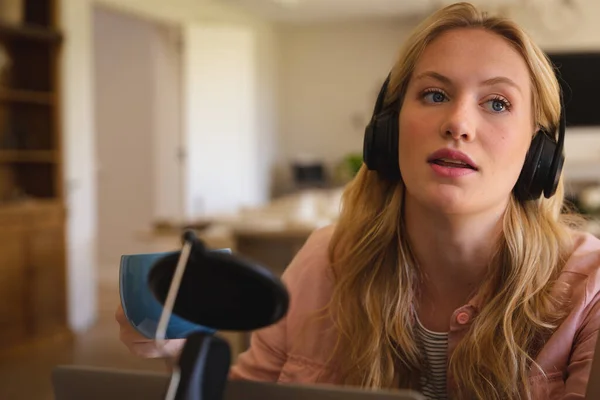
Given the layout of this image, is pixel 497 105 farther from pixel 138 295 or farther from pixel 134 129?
pixel 134 129

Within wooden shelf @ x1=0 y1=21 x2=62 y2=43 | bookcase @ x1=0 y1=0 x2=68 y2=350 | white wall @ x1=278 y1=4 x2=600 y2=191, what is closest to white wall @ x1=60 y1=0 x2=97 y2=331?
bookcase @ x1=0 y1=0 x2=68 y2=350

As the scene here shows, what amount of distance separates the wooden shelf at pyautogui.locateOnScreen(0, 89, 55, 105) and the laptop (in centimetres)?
416

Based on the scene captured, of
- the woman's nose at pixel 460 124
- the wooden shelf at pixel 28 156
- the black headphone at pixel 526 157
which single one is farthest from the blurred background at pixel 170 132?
the woman's nose at pixel 460 124

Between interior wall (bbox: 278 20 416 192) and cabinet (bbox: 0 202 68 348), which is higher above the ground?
interior wall (bbox: 278 20 416 192)

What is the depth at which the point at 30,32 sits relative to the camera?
4.44 meters

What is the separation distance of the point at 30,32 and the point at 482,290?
405 centimetres

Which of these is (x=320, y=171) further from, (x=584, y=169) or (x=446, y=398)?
(x=446, y=398)

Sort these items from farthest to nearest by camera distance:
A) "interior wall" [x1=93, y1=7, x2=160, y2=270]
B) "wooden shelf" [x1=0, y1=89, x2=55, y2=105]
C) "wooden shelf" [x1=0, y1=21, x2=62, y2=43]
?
"interior wall" [x1=93, y1=7, x2=160, y2=270] < "wooden shelf" [x1=0, y1=89, x2=55, y2=105] < "wooden shelf" [x1=0, y1=21, x2=62, y2=43]

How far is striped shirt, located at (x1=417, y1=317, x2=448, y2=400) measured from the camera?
0.98 m

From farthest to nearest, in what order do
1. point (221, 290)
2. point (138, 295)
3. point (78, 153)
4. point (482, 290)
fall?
point (78, 153)
point (482, 290)
point (138, 295)
point (221, 290)

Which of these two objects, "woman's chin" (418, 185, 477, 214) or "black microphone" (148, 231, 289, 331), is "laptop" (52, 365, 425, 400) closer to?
"black microphone" (148, 231, 289, 331)

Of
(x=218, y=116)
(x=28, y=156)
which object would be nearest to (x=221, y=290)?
(x=28, y=156)

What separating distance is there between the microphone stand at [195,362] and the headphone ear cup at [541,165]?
57cm

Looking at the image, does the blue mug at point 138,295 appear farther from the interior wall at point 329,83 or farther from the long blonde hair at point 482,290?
the interior wall at point 329,83
